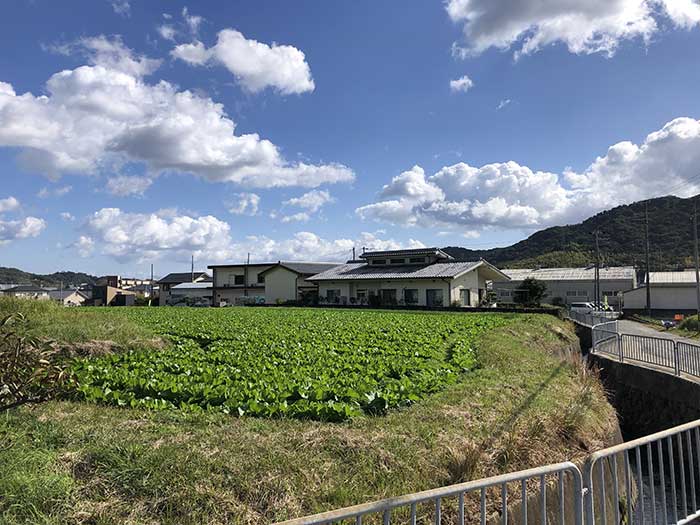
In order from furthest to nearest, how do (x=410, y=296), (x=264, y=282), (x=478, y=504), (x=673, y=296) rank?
(x=264, y=282)
(x=673, y=296)
(x=410, y=296)
(x=478, y=504)

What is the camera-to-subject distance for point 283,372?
834 cm

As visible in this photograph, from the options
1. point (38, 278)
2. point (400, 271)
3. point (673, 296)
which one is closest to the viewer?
point (400, 271)

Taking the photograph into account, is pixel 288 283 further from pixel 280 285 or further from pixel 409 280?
pixel 409 280

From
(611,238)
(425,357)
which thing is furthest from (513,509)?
(611,238)

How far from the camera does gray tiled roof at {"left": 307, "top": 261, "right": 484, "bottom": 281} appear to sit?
35969mm

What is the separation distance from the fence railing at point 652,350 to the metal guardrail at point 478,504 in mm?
8681

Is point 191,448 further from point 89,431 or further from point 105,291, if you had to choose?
point 105,291

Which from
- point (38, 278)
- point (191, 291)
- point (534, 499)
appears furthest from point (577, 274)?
point (38, 278)

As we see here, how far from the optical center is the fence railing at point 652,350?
452 inches

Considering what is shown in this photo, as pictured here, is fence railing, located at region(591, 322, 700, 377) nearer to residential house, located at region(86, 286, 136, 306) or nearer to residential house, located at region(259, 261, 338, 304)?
residential house, located at region(259, 261, 338, 304)

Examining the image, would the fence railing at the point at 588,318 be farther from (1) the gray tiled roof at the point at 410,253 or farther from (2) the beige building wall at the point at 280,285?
(2) the beige building wall at the point at 280,285

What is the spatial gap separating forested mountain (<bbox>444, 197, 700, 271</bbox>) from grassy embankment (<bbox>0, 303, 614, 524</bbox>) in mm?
54238

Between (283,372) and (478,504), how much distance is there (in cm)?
479

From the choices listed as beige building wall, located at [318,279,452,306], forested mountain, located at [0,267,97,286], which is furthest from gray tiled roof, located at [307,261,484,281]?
forested mountain, located at [0,267,97,286]
